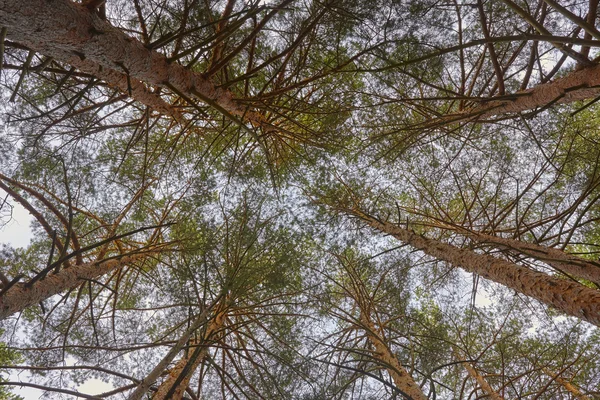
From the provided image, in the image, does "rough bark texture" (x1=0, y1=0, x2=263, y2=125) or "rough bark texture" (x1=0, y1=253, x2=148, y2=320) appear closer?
"rough bark texture" (x1=0, y1=0, x2=263, y2=125)

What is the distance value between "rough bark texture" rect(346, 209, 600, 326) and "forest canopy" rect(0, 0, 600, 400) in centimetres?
2

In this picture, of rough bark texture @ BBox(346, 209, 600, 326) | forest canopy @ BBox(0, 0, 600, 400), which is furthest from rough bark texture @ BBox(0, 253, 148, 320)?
rough bark texture @ BBox(346, 209, 600, 326)

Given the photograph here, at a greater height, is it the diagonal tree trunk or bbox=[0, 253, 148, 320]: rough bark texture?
the diagonal tree trunk

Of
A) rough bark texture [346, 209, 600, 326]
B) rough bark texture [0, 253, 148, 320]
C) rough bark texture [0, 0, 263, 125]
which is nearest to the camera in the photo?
rough bark texture [0, 0, 263, 125]

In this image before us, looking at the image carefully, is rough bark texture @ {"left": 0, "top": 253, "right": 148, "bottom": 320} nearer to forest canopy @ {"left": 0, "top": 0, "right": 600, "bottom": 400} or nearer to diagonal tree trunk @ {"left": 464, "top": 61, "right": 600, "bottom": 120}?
forest canopy @ {"left": 0, "top": 0, "right": 600, "bottom": 400}

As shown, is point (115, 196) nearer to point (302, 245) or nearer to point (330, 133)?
point (302, 245)

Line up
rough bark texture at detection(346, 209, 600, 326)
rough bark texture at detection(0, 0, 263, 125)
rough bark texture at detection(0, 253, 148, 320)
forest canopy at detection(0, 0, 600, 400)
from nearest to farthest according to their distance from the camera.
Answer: rough bark texture at detection(0, 0, 263, 125) < rough bark texture at detection(346, 209, 600, 326) < rough bark texture at detection(0, 253, 148, 320) < forest canopy at detection(0, 0, 600, 400)

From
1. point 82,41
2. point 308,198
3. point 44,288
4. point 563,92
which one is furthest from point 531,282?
point 44,288

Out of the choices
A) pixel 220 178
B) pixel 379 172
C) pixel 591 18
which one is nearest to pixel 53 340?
pixel 220 178

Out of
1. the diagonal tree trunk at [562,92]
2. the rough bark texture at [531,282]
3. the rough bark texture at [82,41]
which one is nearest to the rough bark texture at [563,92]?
the diagonal tree trunk at [562,92]

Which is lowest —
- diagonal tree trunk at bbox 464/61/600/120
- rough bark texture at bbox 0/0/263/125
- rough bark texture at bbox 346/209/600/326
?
rough bark texture at bbox 346/209/600/326

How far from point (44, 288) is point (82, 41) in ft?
7.79

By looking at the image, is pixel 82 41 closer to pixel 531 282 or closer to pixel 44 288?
pixel 44 288

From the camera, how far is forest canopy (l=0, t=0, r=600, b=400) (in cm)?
379
